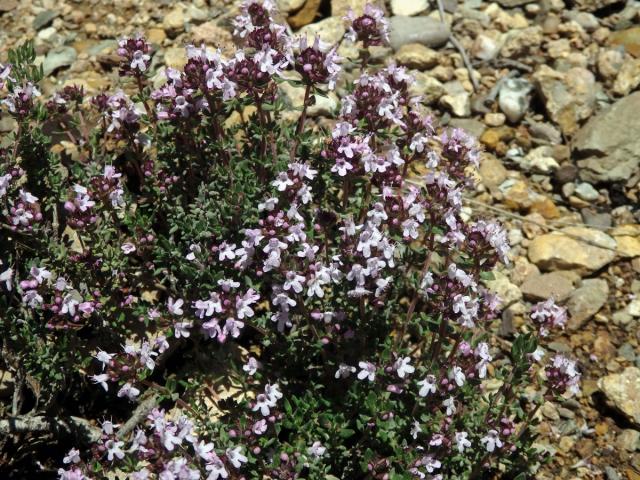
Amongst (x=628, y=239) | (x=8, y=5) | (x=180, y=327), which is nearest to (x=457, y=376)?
(x=180, y=327)

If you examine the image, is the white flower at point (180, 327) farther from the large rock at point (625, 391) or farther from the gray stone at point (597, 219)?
the gray stone at point (597, 219)

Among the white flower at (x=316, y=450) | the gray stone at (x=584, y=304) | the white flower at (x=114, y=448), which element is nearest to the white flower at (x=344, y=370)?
the white flower at (x=316, y=450)

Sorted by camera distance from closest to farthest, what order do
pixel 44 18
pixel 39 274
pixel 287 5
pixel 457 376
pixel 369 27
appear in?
pixel 457 376
pixel 39 274
pixel 369 27
pixel 287 5
pixel 44 18

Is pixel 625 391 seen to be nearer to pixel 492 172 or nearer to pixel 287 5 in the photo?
pixel 492 172

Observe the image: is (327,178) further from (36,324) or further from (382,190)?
(36,324)

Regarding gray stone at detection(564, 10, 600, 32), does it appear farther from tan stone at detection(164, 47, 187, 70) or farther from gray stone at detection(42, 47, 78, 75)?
gray stone at detection(42, 47, 78, 75)

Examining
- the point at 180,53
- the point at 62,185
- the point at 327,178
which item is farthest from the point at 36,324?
the point at 180,53
